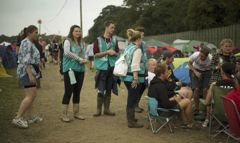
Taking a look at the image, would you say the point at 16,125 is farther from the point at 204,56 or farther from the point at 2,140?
the point at 204,56

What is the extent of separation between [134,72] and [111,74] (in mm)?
1360

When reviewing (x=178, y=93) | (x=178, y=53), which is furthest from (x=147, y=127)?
(x=178, y=53)

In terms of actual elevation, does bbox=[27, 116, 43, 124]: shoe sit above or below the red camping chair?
below

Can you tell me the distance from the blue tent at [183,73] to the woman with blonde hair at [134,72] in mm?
2814

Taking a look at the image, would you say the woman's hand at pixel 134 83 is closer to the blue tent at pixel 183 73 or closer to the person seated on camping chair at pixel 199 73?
the person seated on camping chair at pixel 199 73

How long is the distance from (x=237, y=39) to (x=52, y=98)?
14.0 metres

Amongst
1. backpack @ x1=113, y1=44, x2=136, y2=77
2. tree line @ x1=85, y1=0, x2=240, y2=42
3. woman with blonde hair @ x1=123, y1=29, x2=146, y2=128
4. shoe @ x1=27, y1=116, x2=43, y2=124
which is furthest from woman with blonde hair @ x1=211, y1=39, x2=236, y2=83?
tree line @ x1=85, y1=0, x2=240, y2=42

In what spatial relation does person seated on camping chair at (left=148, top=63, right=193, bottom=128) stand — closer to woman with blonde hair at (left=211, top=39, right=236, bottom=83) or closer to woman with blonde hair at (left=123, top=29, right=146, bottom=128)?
woman with blonde hair at (left=123, top=29, right=146, bottom=128)

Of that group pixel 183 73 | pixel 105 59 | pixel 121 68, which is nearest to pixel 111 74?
pixel 105 59

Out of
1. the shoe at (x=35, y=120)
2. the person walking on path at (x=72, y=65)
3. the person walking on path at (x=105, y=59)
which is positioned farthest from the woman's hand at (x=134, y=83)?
the shoe at (x=35, y=120)

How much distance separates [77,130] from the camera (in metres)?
6.98

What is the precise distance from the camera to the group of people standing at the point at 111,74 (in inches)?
268

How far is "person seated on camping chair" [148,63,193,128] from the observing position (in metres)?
6.52

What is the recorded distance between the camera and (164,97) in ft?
21.4
